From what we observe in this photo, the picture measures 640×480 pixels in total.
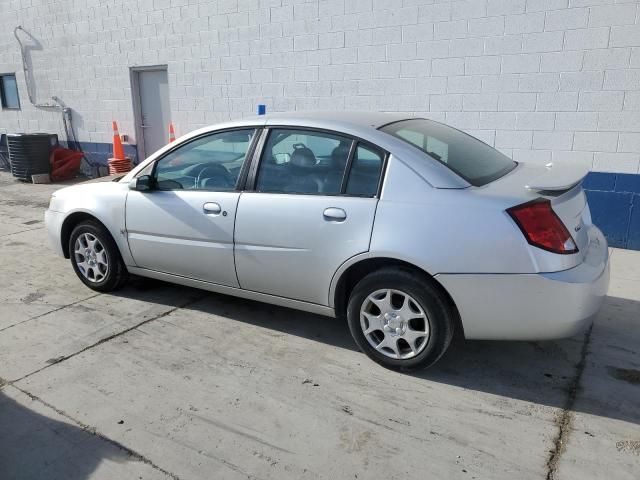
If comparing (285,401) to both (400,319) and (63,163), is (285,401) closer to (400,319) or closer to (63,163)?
(400,319)

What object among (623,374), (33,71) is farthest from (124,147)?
(623,374)

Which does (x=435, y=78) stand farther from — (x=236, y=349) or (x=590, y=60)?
(x=236, y=349)

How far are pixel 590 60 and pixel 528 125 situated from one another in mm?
881

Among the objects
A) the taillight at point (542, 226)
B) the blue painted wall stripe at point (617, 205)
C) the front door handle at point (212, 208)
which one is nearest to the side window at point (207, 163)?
the front door handle at point (212, 208)

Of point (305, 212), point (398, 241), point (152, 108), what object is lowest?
point (398, 241)

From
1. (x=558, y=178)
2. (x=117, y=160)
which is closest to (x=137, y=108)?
(x=117, y=160)

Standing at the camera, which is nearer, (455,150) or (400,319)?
(400,319)

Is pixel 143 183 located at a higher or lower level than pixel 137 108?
lower

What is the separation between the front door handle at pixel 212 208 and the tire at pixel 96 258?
3.68ft

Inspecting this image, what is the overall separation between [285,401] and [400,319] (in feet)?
2.72

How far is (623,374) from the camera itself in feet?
10.7

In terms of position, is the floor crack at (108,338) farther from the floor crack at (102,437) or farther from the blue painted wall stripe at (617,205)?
the blue painted wall stripe at (617,205)

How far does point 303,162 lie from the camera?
354cm

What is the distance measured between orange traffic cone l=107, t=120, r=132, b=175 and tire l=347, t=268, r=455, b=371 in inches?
294
